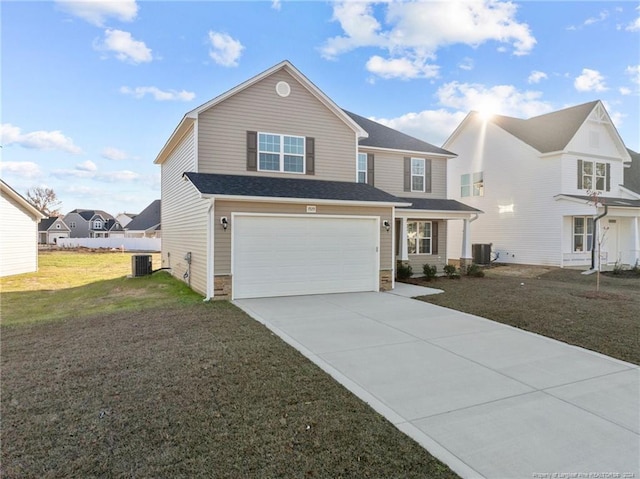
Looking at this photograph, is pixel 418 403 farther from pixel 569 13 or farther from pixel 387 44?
pixel 387 44

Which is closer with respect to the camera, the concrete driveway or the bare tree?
the concrete driveway

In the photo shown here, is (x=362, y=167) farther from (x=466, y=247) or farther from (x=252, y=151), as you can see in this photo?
(x=466, y=247)

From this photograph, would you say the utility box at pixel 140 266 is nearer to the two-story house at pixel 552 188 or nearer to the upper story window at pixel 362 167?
the upper story window at pixel 362 167

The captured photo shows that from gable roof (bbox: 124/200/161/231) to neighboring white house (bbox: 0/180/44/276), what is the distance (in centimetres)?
2237

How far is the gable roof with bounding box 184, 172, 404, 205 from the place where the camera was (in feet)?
33.4

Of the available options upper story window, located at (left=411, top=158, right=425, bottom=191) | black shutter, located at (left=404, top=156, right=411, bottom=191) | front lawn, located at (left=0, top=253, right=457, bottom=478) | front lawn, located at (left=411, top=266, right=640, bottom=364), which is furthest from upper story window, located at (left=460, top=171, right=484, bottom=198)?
front lawn, located at (left=0, top=253, right=457, bottom=478)

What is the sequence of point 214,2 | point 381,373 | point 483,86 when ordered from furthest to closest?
point 483,86, point 214,2, point 381,373

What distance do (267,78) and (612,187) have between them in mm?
20435

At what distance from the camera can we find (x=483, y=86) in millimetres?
19406

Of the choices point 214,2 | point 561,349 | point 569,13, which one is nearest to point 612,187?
point 569,13

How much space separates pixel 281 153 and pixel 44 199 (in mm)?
70270

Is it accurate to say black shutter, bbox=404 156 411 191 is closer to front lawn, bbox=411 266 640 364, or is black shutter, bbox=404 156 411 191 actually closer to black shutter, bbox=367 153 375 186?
black shutter, bbox=367 153 375 186

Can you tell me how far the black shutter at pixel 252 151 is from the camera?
11.9m

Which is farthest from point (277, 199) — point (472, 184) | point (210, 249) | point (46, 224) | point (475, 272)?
point (46, 224)
